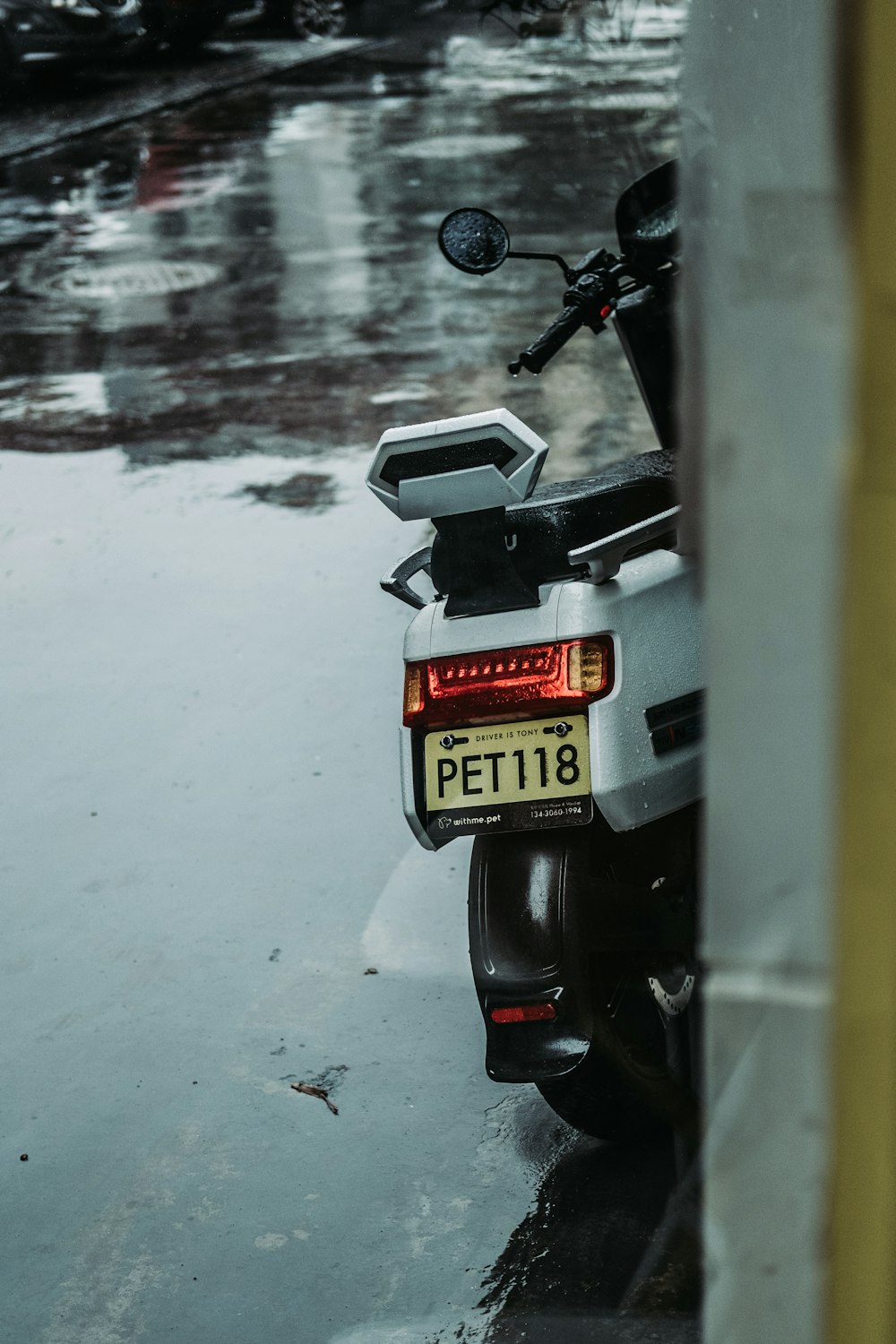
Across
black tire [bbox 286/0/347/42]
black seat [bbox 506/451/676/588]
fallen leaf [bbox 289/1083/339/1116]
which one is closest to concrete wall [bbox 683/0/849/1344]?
black seat [bbox 506/451/676/588]

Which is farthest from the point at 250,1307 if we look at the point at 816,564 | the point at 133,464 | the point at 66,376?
the point at 66,376

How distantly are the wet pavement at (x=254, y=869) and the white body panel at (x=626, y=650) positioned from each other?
2.47 feet

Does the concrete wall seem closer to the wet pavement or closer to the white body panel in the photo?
the white body panel

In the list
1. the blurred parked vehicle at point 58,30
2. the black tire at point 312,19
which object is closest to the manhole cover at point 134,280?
the blurred parked vehicle at point 58,30

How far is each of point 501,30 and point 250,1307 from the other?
23.6m

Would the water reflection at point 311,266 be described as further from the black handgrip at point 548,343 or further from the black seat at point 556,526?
the black seat at point 556,526

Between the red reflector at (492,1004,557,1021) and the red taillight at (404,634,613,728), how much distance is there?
19.4 inches

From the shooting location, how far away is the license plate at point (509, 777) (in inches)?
104

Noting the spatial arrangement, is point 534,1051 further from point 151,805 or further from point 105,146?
point 105,146

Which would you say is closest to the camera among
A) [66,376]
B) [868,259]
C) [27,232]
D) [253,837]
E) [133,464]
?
[868,259]

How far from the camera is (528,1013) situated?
8.85 feet

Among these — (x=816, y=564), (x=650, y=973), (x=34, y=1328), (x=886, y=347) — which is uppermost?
(x=886, y=347)

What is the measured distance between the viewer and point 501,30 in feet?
77.8

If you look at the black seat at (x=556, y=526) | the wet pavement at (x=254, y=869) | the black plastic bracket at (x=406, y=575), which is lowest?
the wet pavement at (x=254, y=869)
